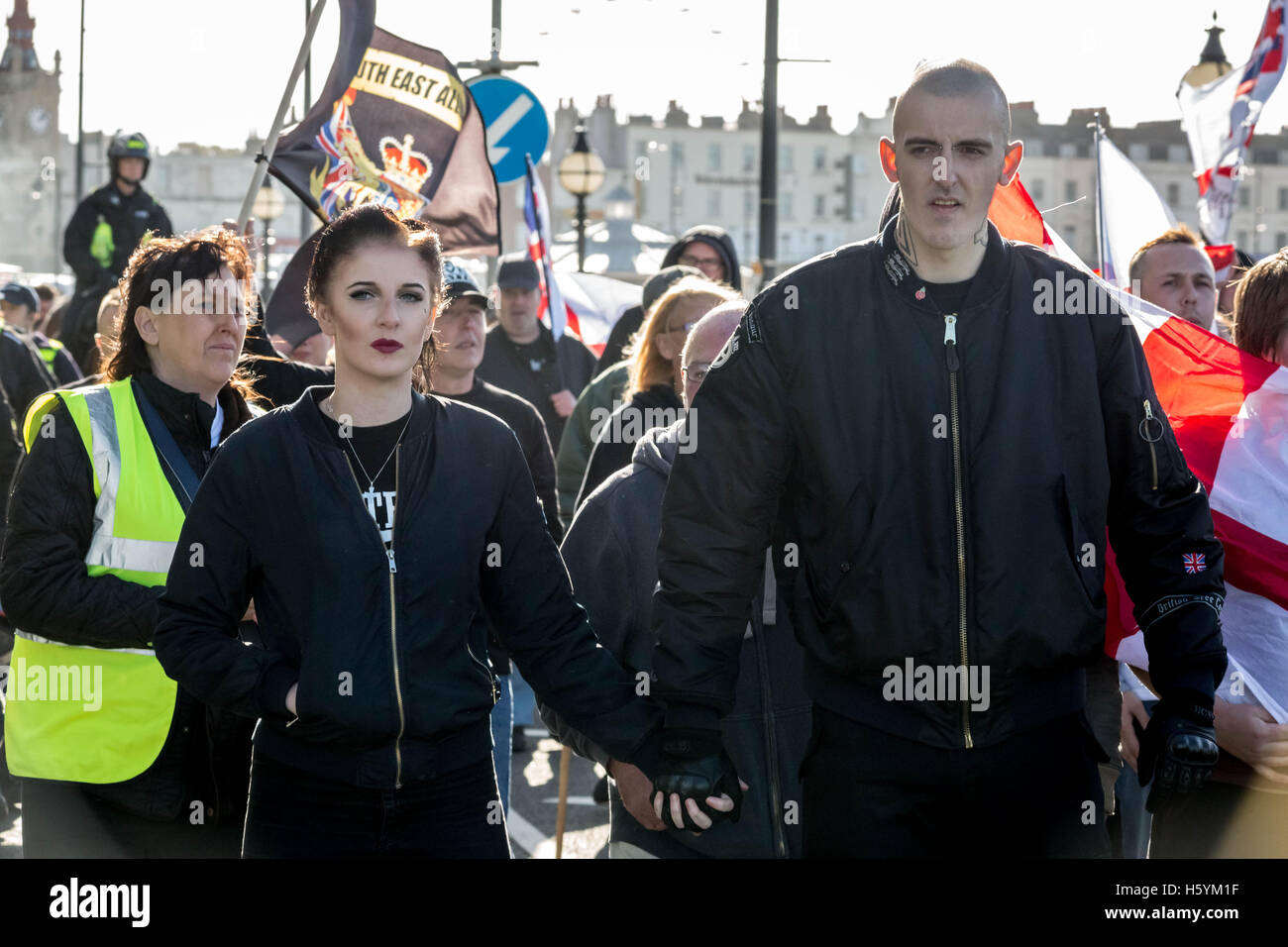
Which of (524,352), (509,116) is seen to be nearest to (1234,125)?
(524,352)

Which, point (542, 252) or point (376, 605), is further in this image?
point (542, 252)

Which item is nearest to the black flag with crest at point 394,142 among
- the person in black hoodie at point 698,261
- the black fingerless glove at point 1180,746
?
the person in black hoodie at point 698,261

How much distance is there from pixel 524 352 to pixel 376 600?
6005 millimetres

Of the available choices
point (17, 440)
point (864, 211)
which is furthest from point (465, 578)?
point (864, 211)

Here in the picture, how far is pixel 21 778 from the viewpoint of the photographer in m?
4.21

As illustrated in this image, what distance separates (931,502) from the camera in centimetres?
326

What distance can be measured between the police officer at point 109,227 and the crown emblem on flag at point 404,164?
3.34 m

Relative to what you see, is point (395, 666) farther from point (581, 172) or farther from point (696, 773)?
point (581, 172)

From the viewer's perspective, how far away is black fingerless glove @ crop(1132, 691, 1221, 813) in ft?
10.9

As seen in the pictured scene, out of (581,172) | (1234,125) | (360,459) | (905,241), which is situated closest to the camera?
(905,241)

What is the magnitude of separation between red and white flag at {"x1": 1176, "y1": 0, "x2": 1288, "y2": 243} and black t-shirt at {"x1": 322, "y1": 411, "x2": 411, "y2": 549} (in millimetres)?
7031

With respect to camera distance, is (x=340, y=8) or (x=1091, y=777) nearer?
(x=1091, y=777)
